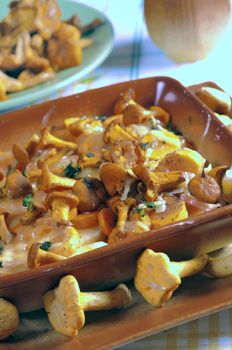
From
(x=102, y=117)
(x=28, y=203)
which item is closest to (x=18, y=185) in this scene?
(x=28, y=203)

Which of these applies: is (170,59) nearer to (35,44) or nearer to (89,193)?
(35,44)

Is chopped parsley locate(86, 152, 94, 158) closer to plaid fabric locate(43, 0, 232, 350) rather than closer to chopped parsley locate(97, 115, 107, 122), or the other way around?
chopped parsley locate(97, 115, 107, 122)

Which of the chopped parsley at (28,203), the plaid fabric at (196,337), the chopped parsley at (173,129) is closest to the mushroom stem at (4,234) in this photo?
the chopped parsley at (28,203)

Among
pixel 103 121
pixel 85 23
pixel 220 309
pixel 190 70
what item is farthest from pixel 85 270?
pixel 85 23

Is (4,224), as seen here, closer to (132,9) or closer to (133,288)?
(133,288)

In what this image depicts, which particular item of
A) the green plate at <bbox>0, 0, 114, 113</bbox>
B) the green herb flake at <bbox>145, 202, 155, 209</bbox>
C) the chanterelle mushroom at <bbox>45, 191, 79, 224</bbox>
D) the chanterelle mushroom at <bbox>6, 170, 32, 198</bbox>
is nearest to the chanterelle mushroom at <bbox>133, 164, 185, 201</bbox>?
the green herb flake at <bbox>145, 202, 155, 209</bbox>

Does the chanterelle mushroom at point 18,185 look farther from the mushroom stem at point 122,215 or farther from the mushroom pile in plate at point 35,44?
the mushroom pile in plate at point 35,44
